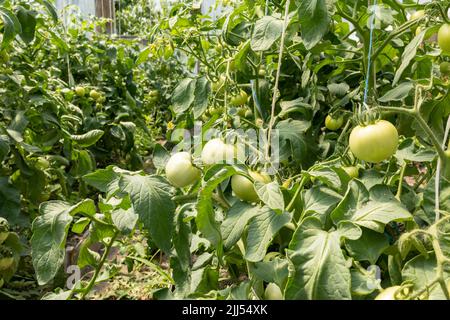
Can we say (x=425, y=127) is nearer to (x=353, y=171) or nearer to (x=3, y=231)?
(x=353, y=171)

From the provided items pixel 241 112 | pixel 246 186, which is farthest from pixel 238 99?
pixel 246 186

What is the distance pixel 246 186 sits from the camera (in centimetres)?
77

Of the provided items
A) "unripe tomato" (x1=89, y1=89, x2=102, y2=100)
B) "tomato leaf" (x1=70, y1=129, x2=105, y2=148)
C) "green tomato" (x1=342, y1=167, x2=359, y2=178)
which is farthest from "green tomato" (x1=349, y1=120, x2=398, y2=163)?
"unripe tomato" (x1=89, y1=89, x2=102, y2=100)

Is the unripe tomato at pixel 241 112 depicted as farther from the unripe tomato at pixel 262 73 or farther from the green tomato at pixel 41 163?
the green tomato at pixel 41 163

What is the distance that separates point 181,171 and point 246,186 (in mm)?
131

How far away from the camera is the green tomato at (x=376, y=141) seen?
2.51ft

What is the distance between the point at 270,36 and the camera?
3.21 ft

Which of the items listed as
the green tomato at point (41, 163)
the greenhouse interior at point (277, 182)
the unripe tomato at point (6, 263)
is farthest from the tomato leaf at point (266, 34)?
the green tomato at point (41, 163)

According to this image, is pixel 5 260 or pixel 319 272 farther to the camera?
pixel 5 260

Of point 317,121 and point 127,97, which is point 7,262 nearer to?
point 317,121

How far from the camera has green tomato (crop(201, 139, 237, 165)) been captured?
826mm

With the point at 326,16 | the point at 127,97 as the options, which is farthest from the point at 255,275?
the point at 127,97

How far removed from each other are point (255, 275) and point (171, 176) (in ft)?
0.76

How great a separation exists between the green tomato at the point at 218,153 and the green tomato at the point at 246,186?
0.05 m
